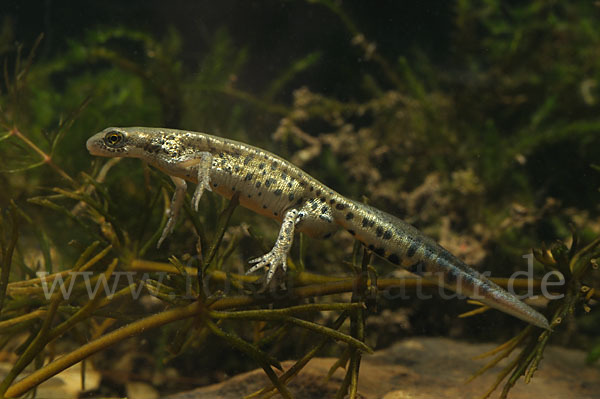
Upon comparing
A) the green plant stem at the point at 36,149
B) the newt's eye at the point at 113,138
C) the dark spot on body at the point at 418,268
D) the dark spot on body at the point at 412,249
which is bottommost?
the green plant stem at the point at 36,149

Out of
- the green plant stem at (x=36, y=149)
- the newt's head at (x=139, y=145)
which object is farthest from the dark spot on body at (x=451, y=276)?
the green plant stem at (x=36, y=149)

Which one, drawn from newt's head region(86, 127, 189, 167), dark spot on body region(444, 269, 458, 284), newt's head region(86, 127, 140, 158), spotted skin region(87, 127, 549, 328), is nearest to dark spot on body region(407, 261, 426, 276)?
spotted skin region(87, 127, 549, 328)

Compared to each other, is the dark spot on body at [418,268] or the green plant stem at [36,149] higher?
the dark spot on body at [418,268]

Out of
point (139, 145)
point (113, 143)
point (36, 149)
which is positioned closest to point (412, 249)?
point (139, 145)

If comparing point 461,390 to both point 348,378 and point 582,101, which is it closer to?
point 348,378

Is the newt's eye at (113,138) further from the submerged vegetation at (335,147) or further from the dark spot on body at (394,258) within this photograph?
the dark spot on body at (394,258)

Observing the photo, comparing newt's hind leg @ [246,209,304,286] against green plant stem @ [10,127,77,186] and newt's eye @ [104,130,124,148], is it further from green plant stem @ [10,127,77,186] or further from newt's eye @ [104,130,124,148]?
green plant stem @ [10,127,77,186]

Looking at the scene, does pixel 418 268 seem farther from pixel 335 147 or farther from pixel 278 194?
pixel 335 147
